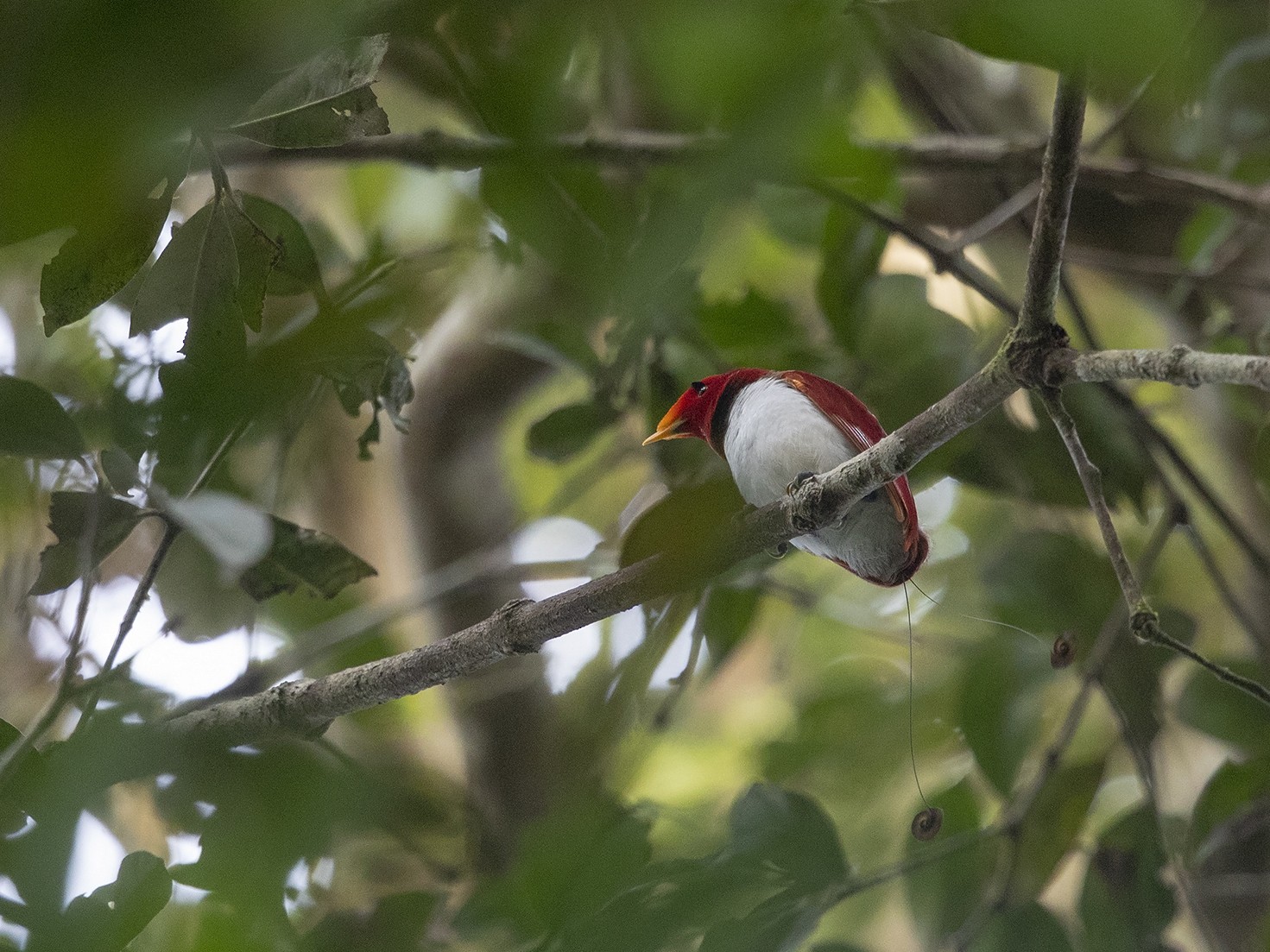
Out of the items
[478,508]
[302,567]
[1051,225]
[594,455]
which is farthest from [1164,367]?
[594,455]

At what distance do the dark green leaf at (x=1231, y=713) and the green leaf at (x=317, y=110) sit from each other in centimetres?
144

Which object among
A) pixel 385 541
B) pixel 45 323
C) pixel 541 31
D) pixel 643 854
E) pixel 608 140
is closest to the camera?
pixel 541 31

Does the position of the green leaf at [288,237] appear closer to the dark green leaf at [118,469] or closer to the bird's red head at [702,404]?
the dark green leaf at [118,469]

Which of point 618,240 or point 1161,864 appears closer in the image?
point 618,240

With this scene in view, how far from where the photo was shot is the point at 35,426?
0.99 meters

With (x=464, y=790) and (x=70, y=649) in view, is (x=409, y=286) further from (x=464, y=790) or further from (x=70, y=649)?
(x=464, y=790)

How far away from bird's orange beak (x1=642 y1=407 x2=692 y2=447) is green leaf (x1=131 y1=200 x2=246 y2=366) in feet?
2.77

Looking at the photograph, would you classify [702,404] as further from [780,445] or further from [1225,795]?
[1225,795]

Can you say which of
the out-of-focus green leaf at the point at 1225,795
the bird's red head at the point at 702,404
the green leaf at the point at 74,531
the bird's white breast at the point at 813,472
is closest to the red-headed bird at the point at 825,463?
the bird's white breast at the point at 813,472

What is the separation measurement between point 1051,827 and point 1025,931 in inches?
9.2

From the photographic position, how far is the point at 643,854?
1395 mm

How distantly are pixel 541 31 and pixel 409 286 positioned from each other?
5.1 inches

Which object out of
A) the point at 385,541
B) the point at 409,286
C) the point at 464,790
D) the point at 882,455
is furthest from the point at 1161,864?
the point at 385,541

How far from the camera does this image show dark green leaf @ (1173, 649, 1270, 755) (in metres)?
1.69
